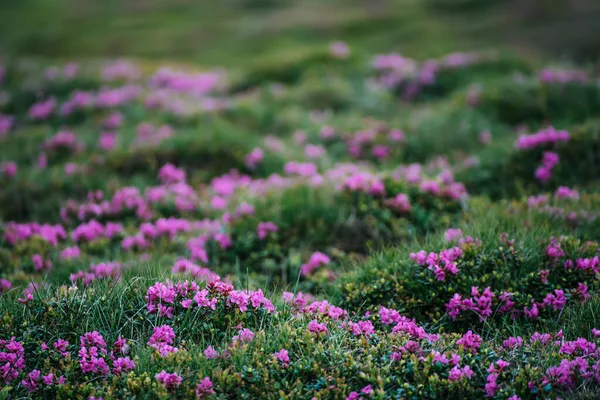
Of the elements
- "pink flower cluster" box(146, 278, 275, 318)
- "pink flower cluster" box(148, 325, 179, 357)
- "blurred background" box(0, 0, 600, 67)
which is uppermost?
"blurred background" box(0, 0, 600, 67)

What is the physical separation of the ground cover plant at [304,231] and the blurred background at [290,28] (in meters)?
2.97

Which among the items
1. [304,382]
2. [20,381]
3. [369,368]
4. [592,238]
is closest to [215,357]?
[304,382]

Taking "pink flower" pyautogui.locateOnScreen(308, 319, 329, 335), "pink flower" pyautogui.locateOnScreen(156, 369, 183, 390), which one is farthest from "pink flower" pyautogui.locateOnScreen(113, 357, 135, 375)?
"pink flower" pyautogui.locateOnScreen(308, 319, 329, 335)

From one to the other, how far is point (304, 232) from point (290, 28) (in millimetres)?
15308

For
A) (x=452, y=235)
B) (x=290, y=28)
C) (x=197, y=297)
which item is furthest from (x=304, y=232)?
(x=290, y=28)

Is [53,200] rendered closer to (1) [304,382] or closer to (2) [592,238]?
(1) [304,382]

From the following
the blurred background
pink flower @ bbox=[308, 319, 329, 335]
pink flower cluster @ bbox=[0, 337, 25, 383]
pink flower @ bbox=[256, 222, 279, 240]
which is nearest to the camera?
pink flower cluster @ bbox=[0, 337, 25, 383]

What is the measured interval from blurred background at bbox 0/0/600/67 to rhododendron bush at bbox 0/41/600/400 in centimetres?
381

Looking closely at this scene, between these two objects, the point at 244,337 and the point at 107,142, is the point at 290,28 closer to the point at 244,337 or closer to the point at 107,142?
the point at 107,142

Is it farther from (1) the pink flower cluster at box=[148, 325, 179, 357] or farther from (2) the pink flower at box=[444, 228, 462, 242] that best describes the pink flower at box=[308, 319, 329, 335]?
(2) the pink flower at box=[444, 228, 462, 242]

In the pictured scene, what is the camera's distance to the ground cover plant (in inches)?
164

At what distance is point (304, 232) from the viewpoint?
7.16 meters

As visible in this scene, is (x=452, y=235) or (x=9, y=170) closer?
(x=452, y=235)

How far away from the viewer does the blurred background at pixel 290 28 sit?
16.7 m
